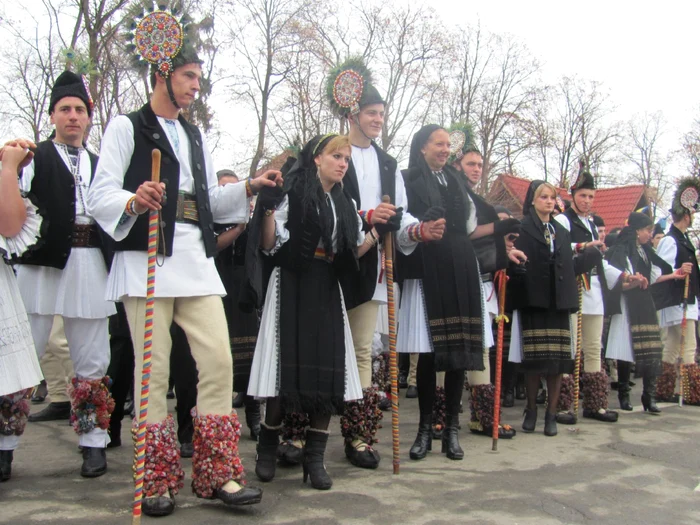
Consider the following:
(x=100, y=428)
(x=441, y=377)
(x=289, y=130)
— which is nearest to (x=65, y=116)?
(x=100, y=428)

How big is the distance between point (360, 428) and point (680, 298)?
5.13 meters

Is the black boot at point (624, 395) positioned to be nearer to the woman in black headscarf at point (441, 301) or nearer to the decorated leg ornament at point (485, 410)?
the decorated leg ornament at point (485, 410)

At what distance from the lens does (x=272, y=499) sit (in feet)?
12.2

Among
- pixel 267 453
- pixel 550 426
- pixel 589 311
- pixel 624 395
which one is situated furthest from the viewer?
pixel 624 395

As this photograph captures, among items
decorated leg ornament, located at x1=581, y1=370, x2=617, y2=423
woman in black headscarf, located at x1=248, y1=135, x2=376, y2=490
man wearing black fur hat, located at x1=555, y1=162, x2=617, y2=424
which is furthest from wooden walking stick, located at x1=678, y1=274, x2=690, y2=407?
woman in black headscarf, located at x1=248, y1=135, x2=376, y2=490

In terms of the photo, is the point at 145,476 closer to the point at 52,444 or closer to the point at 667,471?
the point at 52,444

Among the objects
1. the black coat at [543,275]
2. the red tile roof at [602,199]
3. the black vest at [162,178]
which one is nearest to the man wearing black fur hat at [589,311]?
the black coat at [543,275]

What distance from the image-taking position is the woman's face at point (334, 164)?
4.17 meters

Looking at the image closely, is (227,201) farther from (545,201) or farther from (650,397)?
(650,397)

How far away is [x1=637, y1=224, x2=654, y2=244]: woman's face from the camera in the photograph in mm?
8016

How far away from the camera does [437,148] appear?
5.02 m

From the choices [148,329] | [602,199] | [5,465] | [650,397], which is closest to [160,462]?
[148,329]

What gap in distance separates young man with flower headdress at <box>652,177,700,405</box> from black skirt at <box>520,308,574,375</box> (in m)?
2.57

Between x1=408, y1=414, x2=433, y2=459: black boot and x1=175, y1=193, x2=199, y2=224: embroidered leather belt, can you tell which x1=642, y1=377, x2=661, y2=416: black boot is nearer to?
x1=408, y1=414, x2=433, y2=459: black boot
